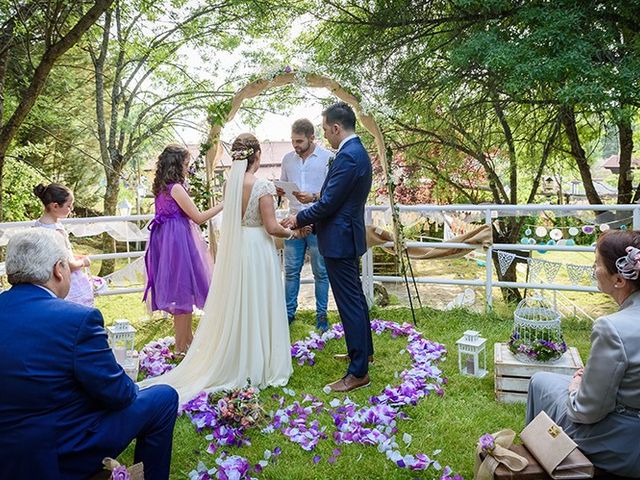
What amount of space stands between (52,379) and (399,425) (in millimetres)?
2067

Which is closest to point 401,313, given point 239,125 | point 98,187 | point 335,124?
point 335,124

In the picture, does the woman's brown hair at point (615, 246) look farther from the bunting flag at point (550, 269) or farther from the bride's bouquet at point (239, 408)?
the bunting flag at point (550, 269)

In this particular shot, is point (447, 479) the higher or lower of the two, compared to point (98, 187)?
lower

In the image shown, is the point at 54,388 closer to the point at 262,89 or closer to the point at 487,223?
the point at 262,89

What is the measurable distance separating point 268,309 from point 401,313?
7.12 feet

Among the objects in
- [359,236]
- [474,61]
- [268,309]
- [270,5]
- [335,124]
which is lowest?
[268,309]

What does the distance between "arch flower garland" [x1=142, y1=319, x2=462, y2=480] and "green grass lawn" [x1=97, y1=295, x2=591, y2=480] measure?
0.04 metres

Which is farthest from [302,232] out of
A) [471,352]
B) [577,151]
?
[577,151]

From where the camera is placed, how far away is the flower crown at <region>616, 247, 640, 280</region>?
80.9 inches

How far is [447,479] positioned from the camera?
2648 millimetres

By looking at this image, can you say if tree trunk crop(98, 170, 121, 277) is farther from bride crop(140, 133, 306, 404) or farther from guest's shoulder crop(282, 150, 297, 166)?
bride crop(140, 133, 306, 404)

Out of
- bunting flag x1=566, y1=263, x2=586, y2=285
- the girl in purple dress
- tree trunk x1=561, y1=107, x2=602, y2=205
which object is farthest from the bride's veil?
tree trunk x1=561, y1=107, x2=602, y2=205

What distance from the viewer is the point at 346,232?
3.72 metres

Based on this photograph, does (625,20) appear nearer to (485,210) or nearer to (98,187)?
(485,210)
